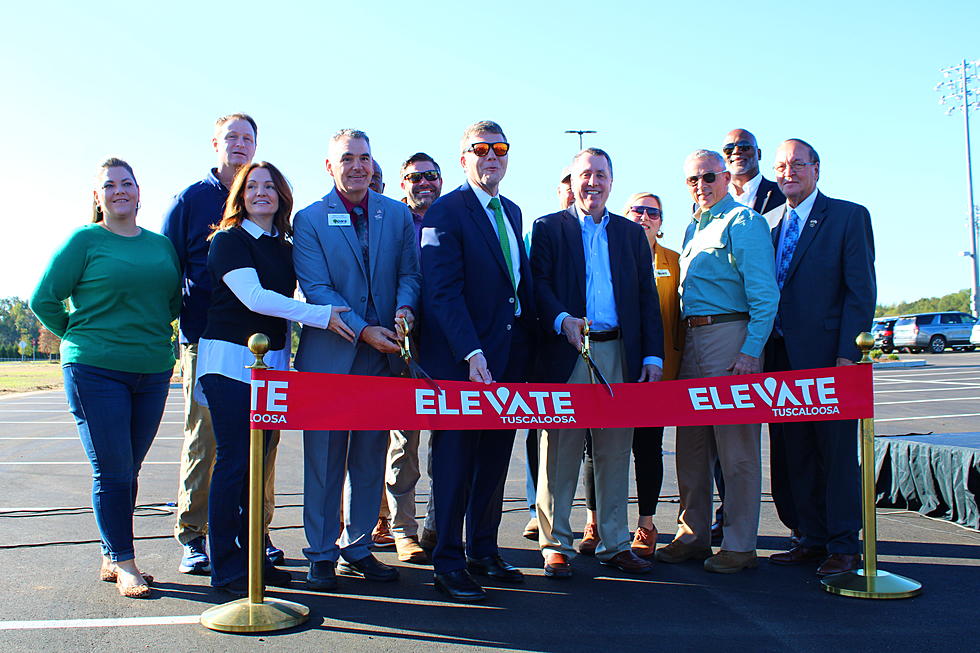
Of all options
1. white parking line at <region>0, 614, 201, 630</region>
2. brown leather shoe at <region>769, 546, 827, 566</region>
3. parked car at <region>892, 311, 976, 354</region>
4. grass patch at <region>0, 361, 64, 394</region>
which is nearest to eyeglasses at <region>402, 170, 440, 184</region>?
white parking line at <region>0, 614, 201, 630</region>

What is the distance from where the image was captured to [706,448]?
4875 millimetres

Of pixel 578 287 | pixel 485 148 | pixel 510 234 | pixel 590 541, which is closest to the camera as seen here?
pixel 485 148

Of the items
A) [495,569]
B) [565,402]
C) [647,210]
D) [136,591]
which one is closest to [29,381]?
[136,591]

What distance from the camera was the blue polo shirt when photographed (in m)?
4.65

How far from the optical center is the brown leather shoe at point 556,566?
4.38 m

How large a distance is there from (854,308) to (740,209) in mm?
879

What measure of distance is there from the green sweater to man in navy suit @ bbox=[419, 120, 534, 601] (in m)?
1.47

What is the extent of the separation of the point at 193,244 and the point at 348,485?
1698 millimetres

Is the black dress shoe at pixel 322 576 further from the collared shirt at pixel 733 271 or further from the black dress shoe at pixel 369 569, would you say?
the collared shirt at pixel 733 271

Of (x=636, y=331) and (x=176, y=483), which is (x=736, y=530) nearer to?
(x=636, y=331)

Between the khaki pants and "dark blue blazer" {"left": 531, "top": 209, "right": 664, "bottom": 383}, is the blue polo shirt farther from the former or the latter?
"dark blue blazer" {"left": 531, "top": 209, "right": 664, "bottom": 383}

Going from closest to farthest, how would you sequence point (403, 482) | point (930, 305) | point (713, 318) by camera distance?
point (713, 318)
point (403, 482)
point (930, 305)

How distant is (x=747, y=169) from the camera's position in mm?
5590

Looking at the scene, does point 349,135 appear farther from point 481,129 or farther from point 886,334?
point 886,334
